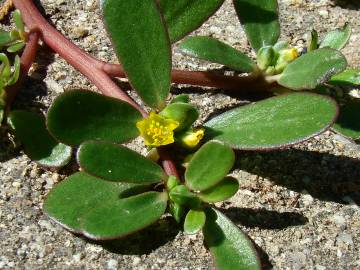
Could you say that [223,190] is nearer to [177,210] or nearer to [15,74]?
[177,210]

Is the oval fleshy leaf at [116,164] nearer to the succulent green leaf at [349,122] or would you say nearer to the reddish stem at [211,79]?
the reddish stem at [211,79]

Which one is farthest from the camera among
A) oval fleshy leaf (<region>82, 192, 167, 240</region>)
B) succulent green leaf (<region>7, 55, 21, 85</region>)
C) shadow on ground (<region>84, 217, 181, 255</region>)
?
succulent green leaf (<region>7, 55, 21, 85</region>)

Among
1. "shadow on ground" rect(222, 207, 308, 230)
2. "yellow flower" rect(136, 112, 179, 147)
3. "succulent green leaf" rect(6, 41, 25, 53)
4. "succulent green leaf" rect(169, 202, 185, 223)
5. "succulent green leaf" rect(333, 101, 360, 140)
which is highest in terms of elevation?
"succulent green leaf" rect(6, 41, 25, 53)

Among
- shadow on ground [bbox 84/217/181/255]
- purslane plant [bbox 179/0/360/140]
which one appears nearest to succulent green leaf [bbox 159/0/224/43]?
purslane plant [bbox 179/0/360/140]

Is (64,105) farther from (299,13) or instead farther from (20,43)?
(299,13)

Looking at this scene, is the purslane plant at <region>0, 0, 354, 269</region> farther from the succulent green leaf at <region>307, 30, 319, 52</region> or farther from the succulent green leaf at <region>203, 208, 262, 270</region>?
the succulent green leaf at <region>307, 30, 319, 52</region>
